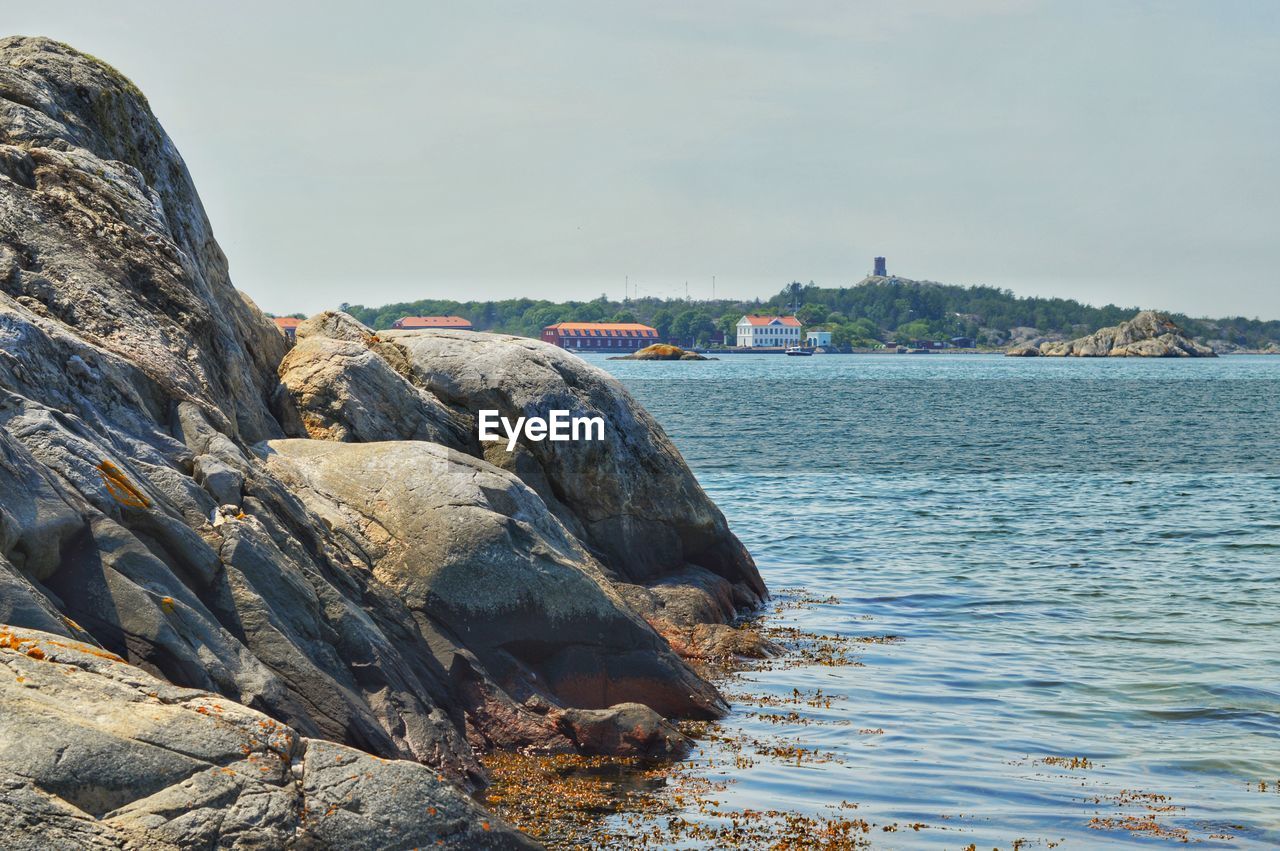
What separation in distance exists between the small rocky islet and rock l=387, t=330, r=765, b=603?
1.9 inches

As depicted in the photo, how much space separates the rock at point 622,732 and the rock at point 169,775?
4.03 metres

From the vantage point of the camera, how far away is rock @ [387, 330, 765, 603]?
675 inches

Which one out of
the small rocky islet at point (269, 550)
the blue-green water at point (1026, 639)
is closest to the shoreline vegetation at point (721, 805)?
the blue-green water at point (1026, 639)

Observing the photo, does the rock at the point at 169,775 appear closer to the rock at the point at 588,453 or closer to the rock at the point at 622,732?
the rock at the point at 622,732

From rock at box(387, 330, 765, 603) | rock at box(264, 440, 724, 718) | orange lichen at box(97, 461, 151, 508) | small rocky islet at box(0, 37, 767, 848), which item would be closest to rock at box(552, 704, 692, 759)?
small rocky islet at box(0, 37, 767, 848)

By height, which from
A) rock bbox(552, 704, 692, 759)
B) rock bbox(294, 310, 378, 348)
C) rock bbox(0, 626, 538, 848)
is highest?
rock bbox(294, 310, 378, 348)

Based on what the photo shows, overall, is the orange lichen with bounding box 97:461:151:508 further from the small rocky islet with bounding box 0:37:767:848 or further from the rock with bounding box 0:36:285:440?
the rock with bounding box 0:36:285:440

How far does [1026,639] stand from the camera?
1747 centimetres

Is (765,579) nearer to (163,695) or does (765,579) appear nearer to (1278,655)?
(1278,655)

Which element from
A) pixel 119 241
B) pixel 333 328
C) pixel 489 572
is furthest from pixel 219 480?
pixel 333 328

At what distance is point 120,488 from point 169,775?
2.99 m

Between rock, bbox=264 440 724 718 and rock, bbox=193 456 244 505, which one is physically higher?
rock, bbox=193 456 244 505

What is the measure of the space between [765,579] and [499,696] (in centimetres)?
1081

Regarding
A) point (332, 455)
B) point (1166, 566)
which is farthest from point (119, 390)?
point (1166, 566)
